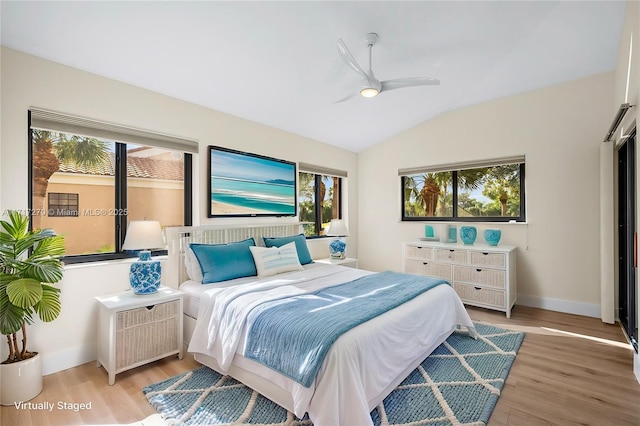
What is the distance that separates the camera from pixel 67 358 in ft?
8.32

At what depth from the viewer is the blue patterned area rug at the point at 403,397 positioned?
6.23ft

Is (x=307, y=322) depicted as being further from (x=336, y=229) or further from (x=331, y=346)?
(x=336, y=229)

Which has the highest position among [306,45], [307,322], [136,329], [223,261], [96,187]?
[306,45]

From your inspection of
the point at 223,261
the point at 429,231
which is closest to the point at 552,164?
the point at 429,231

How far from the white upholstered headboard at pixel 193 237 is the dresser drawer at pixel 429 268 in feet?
6.75

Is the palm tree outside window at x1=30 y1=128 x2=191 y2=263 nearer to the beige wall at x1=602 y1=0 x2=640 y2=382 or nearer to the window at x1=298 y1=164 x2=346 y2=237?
the window at x1=298 y1=164 x2=346 y2=237

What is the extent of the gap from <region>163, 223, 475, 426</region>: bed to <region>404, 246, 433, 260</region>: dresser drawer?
1.40 metres

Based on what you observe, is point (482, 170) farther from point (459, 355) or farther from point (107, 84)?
point (107, 84)

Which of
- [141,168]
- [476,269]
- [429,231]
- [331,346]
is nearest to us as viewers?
[331,346]

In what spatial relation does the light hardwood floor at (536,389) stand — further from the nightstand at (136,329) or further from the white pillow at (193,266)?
the white pillow at (193,266)

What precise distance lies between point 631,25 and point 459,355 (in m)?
3.07

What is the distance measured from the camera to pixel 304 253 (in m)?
3.94

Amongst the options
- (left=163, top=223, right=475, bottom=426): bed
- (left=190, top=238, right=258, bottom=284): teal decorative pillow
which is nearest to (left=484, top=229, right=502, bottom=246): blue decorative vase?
(left=163, top=223, right=475, bottom=426): bed

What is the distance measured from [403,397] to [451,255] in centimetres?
249
